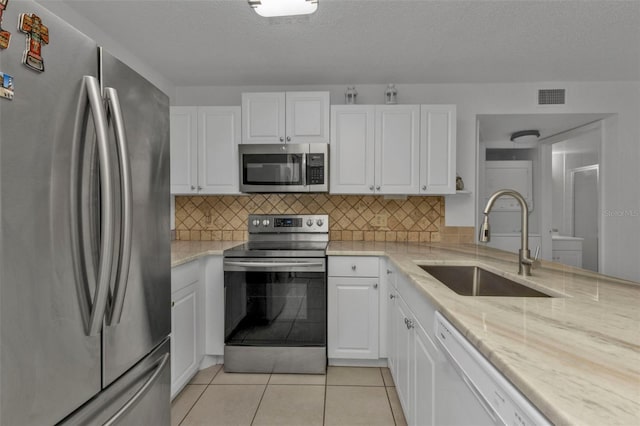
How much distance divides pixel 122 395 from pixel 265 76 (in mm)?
2504

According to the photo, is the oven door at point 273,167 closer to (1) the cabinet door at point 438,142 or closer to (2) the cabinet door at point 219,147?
(2) the cabinet door at point 219,147

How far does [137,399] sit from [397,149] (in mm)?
2322

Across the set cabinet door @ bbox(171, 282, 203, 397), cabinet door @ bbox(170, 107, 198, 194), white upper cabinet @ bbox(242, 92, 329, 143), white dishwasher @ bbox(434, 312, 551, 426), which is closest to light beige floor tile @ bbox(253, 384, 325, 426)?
cabinet door @ bbox(171, 282, 203, 397)

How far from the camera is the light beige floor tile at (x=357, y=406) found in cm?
181

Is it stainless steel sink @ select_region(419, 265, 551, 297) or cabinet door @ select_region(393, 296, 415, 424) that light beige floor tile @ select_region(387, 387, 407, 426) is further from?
stainless steel sink @ select_region(419, 265, 551, 297)

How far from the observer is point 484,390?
2.28 feet

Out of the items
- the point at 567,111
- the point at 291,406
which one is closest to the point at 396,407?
the point at 291,406

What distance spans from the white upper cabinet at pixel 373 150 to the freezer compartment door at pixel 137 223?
1.64 metres

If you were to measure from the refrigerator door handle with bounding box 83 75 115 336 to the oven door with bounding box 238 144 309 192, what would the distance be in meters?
1.83

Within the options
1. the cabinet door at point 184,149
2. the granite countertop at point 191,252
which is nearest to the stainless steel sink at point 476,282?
the granite countertop at point 191,252

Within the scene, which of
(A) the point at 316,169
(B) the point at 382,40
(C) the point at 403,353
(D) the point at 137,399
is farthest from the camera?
(A) the point at 316,169

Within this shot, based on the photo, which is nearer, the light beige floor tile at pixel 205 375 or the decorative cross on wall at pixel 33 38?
the decorative cross on wall at pixel 33 38

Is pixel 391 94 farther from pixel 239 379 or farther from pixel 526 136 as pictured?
pixel 239 379

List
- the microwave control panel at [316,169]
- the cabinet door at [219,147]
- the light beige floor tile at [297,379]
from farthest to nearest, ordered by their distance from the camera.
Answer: the cabinet door at [219,147], the microwave control panel at [316,169], the light beige floor tile at [297,379]
